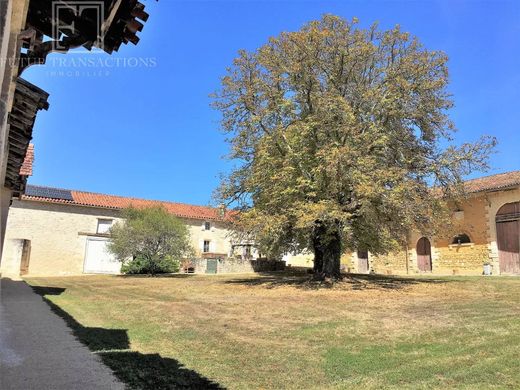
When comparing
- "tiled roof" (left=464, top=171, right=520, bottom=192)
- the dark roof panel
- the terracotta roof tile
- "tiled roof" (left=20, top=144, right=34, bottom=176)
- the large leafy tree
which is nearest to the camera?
"tiled roof" (left=20, top=144, right=34, bottom=176)

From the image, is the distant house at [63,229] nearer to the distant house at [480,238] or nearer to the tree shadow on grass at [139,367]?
the distant house at [480,238]

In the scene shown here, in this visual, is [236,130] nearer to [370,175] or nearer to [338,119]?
[338,119]

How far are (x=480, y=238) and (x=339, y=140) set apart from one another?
15.0 metres

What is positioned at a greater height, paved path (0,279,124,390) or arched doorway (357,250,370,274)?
arched doorway (357,250,370,274)

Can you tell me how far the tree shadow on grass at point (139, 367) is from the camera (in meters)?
4.80

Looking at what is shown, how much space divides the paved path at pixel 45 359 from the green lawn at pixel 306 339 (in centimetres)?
25

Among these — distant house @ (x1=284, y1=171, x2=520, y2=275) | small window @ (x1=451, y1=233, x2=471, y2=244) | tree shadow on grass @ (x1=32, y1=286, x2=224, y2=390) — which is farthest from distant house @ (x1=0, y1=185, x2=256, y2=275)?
tree shadow on grass @ (x1=32, y1=286, x2=224, y2=390)

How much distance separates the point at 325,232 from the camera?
1800cm

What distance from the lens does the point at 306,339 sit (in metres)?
7.70

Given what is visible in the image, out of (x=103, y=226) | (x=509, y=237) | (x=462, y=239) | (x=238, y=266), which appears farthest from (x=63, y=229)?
(x=509, y=237)

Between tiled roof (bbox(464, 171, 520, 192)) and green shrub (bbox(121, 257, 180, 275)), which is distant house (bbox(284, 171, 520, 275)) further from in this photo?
green shrub (bbox(121, 257, 180, 275))

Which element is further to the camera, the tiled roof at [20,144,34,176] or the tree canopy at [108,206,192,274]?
the tree canopy at [108,206,192,274]

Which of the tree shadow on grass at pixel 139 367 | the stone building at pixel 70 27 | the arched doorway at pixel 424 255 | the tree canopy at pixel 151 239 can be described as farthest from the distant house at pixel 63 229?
the stone building at pixel 70 27

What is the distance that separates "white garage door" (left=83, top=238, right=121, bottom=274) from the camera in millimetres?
34719
